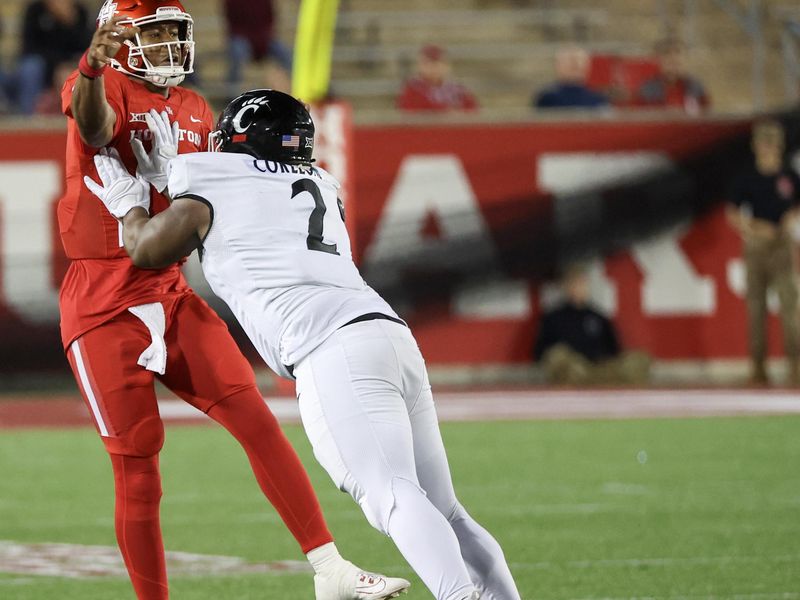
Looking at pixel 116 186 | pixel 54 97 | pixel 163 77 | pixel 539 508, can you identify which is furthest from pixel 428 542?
pixel 54 97

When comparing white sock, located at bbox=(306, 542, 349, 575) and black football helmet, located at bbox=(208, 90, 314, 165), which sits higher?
black football helmet, located at bbox=(208, 90, 314, 165)

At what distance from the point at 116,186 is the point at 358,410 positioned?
1.01m

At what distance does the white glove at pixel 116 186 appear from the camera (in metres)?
4.29

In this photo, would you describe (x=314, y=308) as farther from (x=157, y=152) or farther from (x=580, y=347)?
(x=580, y=347)

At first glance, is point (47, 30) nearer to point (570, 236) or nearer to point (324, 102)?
point (324, 102)

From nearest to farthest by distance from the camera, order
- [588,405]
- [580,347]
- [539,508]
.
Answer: [539,508] < [588,405] < [580,347]

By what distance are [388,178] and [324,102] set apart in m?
1.33

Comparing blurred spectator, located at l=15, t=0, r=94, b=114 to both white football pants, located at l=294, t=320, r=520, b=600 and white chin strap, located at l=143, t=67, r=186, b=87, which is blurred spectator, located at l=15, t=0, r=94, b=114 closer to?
white chin strap, located at l=143, t=67, r=186, b=87

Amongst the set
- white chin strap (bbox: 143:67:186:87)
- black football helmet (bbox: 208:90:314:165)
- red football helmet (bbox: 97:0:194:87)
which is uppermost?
red football helmet (bbox: 97:0:194:87)

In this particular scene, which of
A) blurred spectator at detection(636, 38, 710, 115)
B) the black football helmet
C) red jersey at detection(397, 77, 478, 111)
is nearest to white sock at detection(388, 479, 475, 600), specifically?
the black football helmet

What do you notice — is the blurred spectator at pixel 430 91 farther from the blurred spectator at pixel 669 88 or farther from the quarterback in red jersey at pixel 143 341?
the quarterback in red jersey at pixel 143 341

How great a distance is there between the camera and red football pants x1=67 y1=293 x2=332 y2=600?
4418mm

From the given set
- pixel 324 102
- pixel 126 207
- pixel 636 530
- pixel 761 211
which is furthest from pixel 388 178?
pixel 126 207

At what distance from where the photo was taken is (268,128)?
13.5 feet
